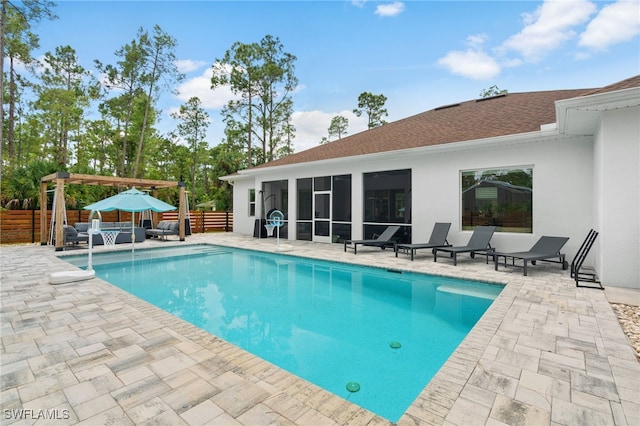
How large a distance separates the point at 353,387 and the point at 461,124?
415 inches

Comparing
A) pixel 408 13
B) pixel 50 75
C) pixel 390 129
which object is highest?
pixel 50 75

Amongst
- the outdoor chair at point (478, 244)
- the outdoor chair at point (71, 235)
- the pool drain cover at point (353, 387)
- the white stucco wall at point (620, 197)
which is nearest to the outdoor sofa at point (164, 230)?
the outdoor chair at point (71, 235)

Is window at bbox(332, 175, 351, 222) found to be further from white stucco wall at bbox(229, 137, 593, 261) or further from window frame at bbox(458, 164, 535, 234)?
window frame at bbox(458, 164, 535, 234)

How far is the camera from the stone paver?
84.4 inches

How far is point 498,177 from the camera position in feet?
29.4

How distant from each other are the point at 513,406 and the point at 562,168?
7.92 metres

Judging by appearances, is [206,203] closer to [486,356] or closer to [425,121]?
[425,121]

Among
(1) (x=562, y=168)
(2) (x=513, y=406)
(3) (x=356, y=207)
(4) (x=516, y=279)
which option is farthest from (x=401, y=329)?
(3) (x=356, y=207)

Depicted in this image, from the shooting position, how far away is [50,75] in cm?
2075

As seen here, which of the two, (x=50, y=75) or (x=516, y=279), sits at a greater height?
(x=50, y=75)

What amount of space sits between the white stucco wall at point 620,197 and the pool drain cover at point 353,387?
5.72 m

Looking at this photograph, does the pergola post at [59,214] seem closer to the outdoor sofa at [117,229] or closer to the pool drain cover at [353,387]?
the outdoor sofa at [117,229]

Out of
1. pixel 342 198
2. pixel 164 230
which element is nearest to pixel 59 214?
pixel 164 230

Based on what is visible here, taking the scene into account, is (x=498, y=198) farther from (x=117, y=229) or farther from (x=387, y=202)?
(x=117, y=229)
